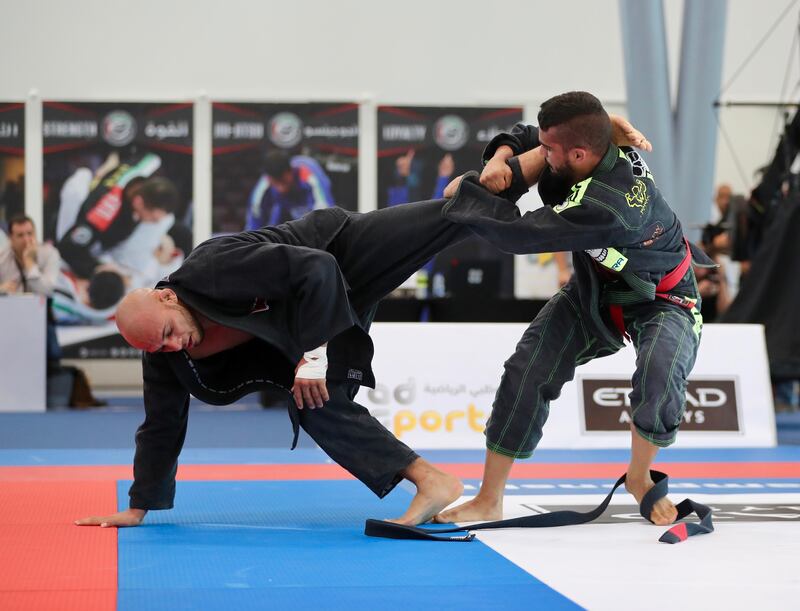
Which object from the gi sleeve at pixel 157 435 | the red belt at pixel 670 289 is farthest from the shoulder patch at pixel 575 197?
the gi sleeve at pixel 157 435

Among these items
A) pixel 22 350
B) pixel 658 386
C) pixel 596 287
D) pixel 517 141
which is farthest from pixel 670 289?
Answer: pixel 22 350

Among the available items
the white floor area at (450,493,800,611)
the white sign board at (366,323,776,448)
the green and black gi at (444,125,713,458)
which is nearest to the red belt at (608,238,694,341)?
the green and black gi at (444,125,713,458)

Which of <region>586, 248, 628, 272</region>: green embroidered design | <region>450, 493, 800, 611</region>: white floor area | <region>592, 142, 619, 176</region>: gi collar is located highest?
<region>592, 142, 619, 176</region>: gi collar

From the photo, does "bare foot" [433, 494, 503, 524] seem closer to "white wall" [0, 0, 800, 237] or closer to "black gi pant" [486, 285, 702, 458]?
"black gi pant" [486, 285, 702, 458]

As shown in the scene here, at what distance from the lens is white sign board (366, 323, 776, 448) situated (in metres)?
5.47

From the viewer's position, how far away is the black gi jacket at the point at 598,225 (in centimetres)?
288

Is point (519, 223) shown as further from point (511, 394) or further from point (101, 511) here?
point (101, 511)

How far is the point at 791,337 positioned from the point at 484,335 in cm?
259

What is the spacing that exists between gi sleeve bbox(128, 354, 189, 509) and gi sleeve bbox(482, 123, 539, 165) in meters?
1.16

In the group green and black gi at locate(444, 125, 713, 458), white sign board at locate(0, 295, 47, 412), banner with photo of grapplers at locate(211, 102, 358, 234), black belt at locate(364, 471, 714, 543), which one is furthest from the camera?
banner with photo of grapplers at locate(211, 102, 358, 234)

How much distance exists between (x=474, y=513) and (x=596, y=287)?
782 mm

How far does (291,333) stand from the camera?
2859 millimetres

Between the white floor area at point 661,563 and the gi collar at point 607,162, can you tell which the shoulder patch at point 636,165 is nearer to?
the gi collar at point 607,162

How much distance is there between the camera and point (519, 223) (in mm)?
2906
